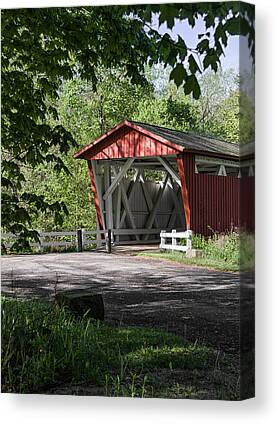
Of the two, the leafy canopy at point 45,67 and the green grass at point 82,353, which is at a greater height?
the leafy canopy at point 45,67

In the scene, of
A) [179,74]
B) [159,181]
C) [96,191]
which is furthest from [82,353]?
[179,74]

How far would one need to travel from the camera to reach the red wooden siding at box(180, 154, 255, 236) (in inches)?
188

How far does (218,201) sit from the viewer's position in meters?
4.99

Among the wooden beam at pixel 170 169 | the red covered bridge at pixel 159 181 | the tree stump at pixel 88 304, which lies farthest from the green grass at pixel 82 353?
the wooden beam at pixel 170 169

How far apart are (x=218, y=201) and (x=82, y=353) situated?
1.17 m

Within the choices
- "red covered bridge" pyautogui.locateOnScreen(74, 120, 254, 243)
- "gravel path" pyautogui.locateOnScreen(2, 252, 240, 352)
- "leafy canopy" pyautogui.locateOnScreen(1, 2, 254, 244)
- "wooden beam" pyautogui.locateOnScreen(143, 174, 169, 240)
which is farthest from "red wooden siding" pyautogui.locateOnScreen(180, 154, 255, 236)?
"leafy canopy" pyautogui.locateOnScreen(1, 2, 254, 244)

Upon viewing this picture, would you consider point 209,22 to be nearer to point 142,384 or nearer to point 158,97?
point 158,97

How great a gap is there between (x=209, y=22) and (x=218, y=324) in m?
1.65

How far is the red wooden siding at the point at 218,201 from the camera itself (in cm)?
479

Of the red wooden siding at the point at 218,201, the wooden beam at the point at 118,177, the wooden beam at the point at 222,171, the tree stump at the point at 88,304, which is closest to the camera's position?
the red wooden siding at the point at 218,201

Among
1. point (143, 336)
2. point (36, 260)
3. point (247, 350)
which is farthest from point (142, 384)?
point (36, 260)

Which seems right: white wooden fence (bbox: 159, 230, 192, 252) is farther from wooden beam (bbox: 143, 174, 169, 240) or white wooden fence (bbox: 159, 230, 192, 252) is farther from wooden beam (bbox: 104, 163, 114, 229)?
wooden beam (bbox: 104, 163, 114, 229)

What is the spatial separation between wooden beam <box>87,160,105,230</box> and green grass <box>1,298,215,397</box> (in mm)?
602

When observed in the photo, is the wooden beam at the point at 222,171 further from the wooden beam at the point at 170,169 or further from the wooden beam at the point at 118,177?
the wooden beam at the point at 118,177
